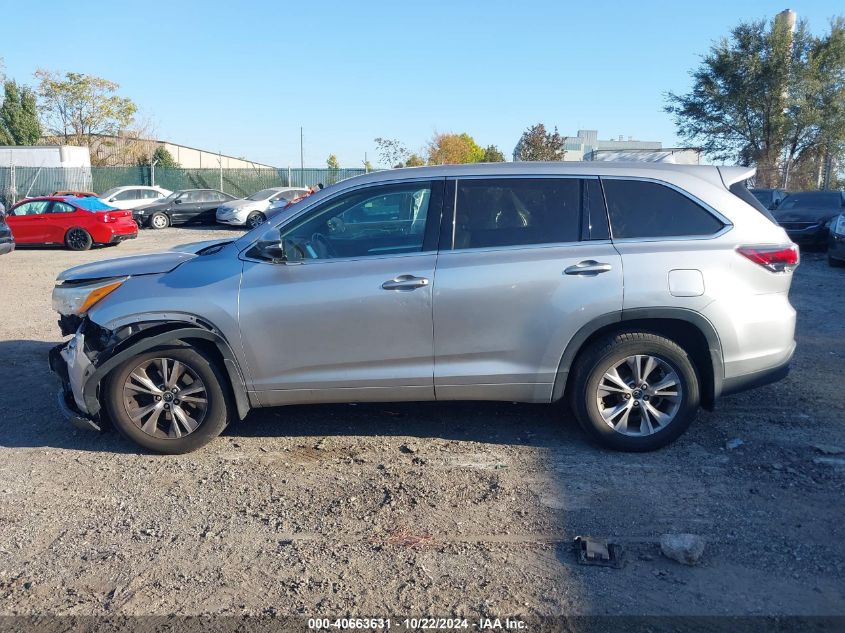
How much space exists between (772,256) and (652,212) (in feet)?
2.62

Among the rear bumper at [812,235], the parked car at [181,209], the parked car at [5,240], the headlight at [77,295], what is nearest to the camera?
the headlight at [77,295]

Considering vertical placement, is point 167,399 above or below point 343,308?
below

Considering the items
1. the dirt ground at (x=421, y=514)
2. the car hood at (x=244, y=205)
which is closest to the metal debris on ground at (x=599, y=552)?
the dirt ground at (x=421, y=514)

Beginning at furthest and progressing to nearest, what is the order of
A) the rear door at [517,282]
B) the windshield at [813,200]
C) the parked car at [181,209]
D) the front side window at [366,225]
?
the parked car at [181,209]
the windshield at [813,200]
the front side window at [366,225]
the rear door at [517,282]


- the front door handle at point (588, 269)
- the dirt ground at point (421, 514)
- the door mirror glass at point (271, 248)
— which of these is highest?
the door mirror glass at point (271, 248)

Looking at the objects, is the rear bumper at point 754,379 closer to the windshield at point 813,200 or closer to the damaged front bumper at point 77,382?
the damaged front bumper at point 77,382

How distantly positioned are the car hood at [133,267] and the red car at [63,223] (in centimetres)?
1425

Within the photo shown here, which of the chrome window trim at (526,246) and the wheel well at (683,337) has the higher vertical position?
the chrome window trim at (526,246)

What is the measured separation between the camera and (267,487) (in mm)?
4445

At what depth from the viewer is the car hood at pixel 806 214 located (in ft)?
54.8

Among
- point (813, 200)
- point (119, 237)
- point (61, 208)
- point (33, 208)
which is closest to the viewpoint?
point (813, 200)

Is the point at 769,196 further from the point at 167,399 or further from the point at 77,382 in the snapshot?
the point at 77,382

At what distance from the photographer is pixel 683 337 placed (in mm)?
4859

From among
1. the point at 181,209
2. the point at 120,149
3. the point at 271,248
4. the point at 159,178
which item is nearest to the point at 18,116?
the point at 120,149
